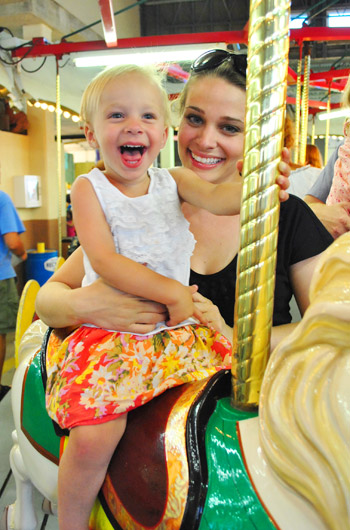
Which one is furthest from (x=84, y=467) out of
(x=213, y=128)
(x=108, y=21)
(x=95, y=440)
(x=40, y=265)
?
(x=40, y=265)

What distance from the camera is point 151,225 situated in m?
0.92

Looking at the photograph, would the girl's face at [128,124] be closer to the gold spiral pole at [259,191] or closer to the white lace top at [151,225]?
the white lace top at [151,225]

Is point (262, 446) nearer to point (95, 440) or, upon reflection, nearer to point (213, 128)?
point (95, 440)

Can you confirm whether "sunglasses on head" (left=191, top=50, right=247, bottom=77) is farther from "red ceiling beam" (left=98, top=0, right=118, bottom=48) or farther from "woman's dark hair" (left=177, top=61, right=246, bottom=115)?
"red ceiling beam" (left=98, top=0, right=118, bottom=48)

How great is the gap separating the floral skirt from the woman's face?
53 centimetres

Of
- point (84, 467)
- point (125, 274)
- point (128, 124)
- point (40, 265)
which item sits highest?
point (128, 124)

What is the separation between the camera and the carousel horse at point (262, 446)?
22.2 inches

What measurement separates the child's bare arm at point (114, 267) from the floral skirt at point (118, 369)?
0.07m

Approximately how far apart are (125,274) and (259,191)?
32cm

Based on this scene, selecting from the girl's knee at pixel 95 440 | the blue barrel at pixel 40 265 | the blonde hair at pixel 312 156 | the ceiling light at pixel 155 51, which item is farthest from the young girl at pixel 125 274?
the blue barrel at pixel 40 265

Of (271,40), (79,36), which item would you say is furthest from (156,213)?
(79,36)

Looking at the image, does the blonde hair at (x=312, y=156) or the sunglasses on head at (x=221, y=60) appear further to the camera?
the blonde hair at (x=312, y=156)

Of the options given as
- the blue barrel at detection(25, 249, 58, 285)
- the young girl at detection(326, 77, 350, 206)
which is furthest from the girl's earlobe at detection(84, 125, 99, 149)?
the blue barrel at detection(25, 249, 58, 285)

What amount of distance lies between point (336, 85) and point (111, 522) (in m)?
5.81
